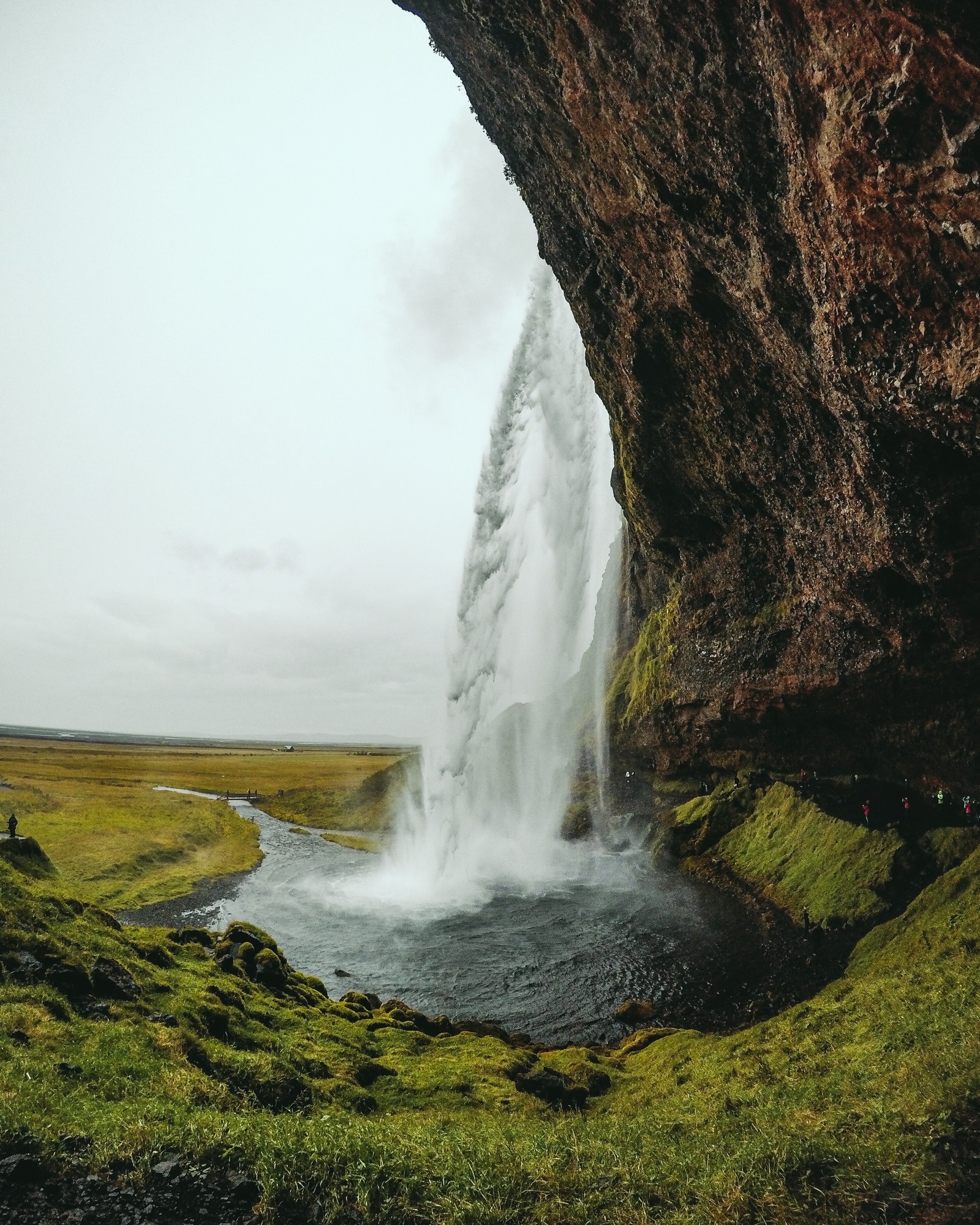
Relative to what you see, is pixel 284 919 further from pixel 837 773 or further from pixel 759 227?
pixel 759 227

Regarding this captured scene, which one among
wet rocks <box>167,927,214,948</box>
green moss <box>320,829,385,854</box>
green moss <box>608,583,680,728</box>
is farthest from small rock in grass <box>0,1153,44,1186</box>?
green moss <box>320,829,385,854</box>

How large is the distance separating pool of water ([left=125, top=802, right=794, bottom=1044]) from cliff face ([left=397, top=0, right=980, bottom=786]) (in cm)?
1081

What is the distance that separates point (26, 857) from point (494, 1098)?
16069 mm

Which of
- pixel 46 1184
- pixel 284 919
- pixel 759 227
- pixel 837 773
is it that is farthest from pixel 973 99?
pixel 284 919

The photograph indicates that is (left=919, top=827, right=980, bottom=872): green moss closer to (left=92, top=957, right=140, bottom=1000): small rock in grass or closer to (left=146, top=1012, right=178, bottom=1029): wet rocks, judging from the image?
(left=146, top=1012, right=178, bottom=1029): wet rocks

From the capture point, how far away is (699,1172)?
27.7ft

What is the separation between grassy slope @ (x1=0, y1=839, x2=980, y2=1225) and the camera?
7918mm

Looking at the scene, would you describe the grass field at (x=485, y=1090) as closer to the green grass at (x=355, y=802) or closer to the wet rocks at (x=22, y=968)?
the wet rocks at (x=22, y=968)

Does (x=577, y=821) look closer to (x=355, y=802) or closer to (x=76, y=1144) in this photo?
(x=355, y=802)

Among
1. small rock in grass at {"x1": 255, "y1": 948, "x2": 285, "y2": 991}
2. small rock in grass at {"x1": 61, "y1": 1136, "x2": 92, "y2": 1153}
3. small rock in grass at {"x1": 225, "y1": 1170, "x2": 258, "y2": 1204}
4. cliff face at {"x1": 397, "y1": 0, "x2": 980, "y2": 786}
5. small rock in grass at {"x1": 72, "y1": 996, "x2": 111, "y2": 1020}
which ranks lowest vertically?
small rock in grass at {"x1": 255, "y1": 948, "x2": 285, "y2": 991}

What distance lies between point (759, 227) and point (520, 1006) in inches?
1034

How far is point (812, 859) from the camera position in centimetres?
3294

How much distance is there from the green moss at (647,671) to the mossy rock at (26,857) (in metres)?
30.9

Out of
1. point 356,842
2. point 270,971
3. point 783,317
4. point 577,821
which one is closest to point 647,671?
point 577,821
